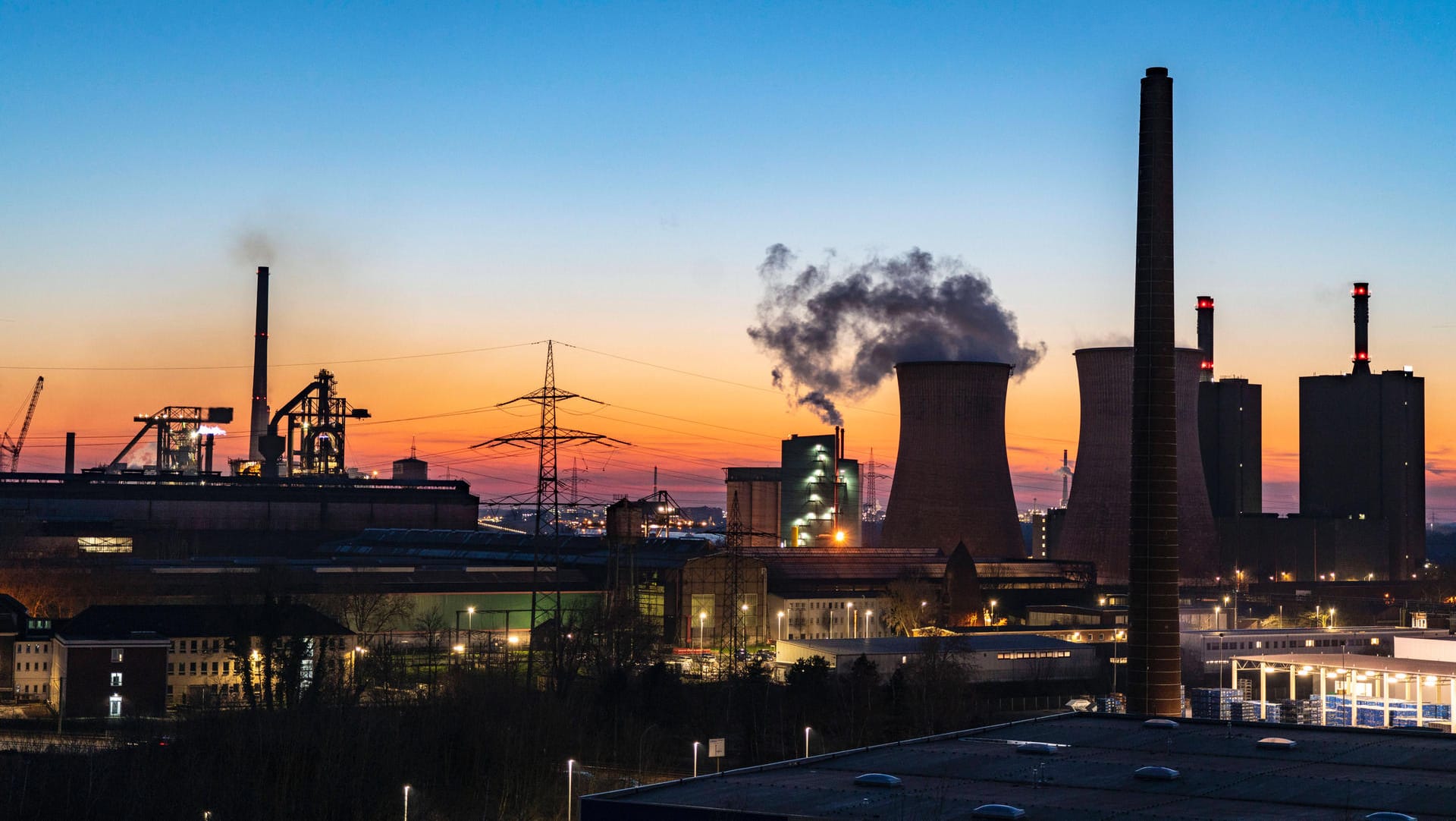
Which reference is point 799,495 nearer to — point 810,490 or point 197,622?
point 810,490

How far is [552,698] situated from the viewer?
2511 centimetres

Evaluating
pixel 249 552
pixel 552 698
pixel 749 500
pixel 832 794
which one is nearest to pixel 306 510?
pixel 249 552

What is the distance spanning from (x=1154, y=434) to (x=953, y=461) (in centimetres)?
2327

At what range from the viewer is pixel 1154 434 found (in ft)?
79.4

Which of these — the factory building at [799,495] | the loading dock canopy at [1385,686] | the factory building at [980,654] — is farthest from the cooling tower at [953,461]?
the loading dock canopy at [1385,686]

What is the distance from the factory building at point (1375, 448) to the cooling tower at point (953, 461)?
3300 cm

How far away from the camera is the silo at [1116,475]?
160 ft

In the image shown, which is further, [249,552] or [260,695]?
[249,552]

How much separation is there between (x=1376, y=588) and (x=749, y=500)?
1101 inches

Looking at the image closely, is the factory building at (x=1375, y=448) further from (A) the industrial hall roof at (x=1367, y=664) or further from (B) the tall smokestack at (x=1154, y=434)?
(B) the tall smokestack at (x=1154, y=434)

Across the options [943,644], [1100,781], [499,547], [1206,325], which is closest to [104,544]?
[499,547]

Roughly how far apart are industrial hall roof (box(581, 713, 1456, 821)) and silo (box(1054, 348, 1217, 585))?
3221cm

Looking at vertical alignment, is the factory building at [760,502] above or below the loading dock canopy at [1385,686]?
above

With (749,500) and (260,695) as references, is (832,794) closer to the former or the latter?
(260,695)
